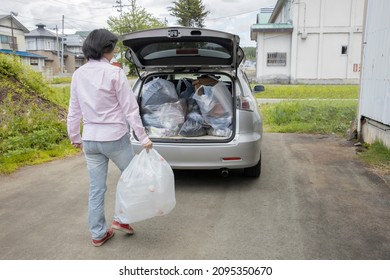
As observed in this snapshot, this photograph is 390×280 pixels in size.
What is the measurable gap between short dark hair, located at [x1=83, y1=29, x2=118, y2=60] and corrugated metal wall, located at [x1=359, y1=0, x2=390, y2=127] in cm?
467

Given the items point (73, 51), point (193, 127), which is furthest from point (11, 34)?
point (193, 127)

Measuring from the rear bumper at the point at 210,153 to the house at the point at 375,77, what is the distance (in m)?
2.75

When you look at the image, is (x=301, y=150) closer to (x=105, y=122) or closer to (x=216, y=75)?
(x=216, y=75)

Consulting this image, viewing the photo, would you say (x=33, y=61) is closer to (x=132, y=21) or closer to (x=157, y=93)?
(x=132, y=21)

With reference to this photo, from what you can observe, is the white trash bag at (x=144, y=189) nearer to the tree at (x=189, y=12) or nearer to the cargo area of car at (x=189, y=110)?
the cargo area of car at (x=189, y=110)

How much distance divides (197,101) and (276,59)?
2349 centimetres

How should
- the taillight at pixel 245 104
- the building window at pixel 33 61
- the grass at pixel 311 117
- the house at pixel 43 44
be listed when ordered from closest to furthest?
the taillight at pixel 245 104
the grass at pixel 311 117
the building window at pixel 33 61
the house at pixel 43 44

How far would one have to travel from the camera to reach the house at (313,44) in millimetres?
25719

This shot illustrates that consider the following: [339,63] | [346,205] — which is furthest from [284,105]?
[339,63]

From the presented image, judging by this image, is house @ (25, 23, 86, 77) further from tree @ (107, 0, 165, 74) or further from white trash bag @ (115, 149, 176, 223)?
white trash bag @ (115, 149, 176, 223)

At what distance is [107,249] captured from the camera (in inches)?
131

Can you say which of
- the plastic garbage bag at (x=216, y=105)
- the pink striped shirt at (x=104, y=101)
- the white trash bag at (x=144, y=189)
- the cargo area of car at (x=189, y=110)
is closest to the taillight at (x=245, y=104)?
the cargo area of car at (x=189, y=110)

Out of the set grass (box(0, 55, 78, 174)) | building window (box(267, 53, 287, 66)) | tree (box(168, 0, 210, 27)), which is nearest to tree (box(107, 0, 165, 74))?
tree (box(168, 0, 210, 27))
